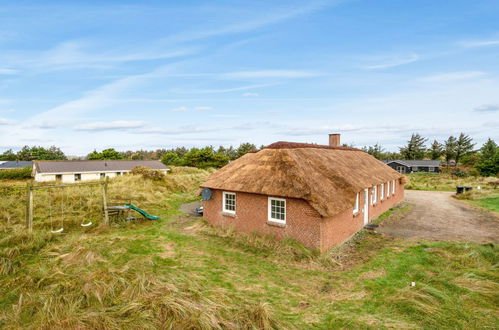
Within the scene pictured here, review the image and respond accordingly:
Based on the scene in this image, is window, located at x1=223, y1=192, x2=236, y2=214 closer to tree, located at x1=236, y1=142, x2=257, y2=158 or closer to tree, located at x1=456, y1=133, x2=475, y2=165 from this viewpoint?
tree, located at x1=236, y1=142, x2=257, y2=158

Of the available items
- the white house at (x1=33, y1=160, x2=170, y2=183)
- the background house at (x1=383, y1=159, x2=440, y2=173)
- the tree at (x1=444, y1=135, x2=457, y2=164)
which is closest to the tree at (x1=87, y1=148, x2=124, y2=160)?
the white house at (x1=33, y1=160, x2=170, y2=183)

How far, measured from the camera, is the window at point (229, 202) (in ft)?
46.6

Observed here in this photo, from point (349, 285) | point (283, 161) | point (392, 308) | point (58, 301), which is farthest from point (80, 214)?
point (392, 308)

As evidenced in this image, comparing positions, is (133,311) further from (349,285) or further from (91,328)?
(349,285)

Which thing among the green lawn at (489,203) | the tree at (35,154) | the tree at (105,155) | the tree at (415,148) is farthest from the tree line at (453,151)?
the tree at (35,154)

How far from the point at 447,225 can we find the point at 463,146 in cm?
7388

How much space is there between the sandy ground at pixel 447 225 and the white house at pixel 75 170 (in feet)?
131

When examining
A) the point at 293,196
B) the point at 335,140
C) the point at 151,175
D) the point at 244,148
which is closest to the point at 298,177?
the point at 293,196

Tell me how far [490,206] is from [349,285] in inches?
825

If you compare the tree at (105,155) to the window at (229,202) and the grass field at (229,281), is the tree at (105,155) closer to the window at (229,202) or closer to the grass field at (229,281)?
the grass field at (229,281)

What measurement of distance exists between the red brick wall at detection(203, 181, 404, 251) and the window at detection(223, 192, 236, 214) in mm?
281

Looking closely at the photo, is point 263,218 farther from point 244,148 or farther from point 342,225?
point 244,148

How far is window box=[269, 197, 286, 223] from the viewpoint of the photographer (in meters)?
12.1

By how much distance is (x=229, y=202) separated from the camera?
47.6ft
